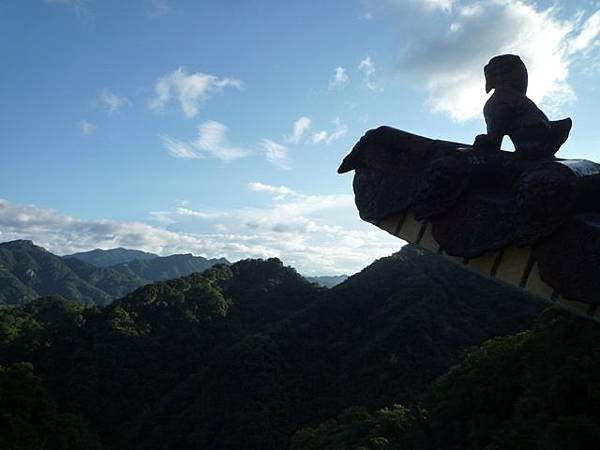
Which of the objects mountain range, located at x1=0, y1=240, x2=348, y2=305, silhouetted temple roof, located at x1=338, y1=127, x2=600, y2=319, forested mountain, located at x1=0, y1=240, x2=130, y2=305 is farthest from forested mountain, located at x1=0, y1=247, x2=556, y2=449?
forested mountain, located at x1=0, y1=240, x2=130, y2=305

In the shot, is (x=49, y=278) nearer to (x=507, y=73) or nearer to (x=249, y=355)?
(x=249, y=355)

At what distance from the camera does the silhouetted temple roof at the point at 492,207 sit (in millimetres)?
1705

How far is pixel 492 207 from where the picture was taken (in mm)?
2043

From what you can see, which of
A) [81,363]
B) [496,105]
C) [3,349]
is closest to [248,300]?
[81,363]

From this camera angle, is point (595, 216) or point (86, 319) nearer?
point (595, 216)

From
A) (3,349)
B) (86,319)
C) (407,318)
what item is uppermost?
(407,318)

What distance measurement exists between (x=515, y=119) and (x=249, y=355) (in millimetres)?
52548

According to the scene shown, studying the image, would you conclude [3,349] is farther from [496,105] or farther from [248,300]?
[496,105]

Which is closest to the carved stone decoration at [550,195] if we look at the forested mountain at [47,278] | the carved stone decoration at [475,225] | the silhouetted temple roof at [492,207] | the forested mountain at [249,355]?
the silhouetted temple roof at [492,207]

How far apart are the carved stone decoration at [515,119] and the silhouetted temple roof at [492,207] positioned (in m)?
0.07

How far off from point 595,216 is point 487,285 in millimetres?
53687

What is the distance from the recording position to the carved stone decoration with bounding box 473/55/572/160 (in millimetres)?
2250

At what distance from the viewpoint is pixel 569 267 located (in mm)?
1693

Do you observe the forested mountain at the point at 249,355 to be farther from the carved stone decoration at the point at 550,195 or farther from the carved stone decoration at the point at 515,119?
the carved stone decoration at the point at 550,195
